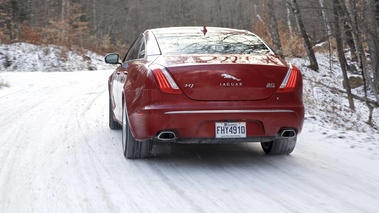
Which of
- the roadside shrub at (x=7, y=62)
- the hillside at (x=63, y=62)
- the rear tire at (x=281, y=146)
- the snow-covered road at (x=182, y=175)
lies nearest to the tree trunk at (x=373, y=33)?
the snow-covered road at (x=182, y=175)

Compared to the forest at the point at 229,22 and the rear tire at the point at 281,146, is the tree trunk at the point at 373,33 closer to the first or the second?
the forest at the point at 229,22

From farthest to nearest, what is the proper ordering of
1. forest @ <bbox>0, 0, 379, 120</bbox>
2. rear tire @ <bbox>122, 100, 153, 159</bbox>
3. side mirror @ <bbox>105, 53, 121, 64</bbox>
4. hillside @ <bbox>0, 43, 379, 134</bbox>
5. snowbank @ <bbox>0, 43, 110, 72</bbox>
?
snowbank @ <bbox>0, 43, 110, 72</bbox>, hillside @ <bbox>0, 43, 379, 134</bbox>, forest @ <bbox>0, 0, 379, 120</bbox>, side mirror @ <bbox>105, 53, 121, 64</bbox>, rear tire @ <bbox>122, 100, 153, 159</bbox>

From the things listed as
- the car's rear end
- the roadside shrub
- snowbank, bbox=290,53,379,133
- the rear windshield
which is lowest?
the roadside shrub

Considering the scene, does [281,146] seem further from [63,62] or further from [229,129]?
[63,62]


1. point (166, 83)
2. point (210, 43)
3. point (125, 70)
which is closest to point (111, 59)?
point (125, 70)

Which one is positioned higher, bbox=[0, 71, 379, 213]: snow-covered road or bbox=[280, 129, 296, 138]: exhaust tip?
bbox=[280, 129, 296, 138]: exhaust tip

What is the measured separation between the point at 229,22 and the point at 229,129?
94036mm

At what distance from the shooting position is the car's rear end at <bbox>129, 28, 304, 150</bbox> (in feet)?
14.1

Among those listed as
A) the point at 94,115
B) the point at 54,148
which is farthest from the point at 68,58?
the point at 54,148

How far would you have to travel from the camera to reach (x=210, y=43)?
512 cm

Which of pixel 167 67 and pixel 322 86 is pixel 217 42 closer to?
pixel 167 67

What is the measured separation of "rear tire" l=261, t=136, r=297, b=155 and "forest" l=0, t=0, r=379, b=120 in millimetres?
4726

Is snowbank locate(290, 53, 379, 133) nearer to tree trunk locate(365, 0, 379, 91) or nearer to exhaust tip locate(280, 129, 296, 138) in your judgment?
tree trunk locate(365, 0, 379, 91)

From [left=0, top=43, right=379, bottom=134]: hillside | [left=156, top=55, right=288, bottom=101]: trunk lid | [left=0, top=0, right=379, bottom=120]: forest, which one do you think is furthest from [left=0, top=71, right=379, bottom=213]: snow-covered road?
[left=0, top=43, right=379, bottom=134]: hillside
